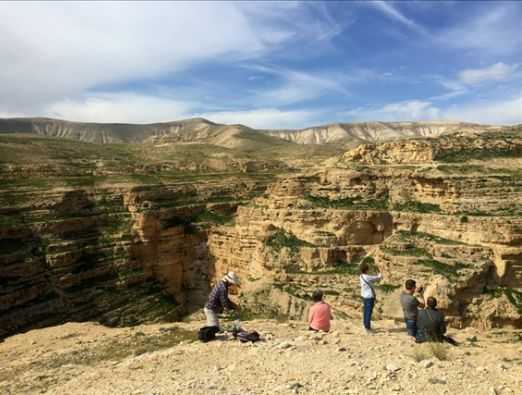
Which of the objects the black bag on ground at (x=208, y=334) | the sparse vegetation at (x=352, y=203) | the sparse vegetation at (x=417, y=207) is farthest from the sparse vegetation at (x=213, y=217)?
the black bag on ground at (x=208, y=334)

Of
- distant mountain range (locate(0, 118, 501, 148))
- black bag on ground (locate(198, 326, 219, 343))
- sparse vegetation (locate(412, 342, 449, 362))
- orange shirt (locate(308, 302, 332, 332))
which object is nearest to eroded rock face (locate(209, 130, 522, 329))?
orange shirt (locate(308, 302, 332, 332))

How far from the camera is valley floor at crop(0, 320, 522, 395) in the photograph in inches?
342

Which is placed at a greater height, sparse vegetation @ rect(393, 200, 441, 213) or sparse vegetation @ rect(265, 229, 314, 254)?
sparse vegetation @ rect(393, 200, 441, 213)

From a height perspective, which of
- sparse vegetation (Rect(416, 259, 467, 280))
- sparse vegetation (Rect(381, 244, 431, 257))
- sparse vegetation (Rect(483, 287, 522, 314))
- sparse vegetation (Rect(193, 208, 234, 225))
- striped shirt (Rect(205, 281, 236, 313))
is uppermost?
striped shirt (Rect(205, 281, 236, 313))

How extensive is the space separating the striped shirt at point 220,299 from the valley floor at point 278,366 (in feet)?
3.17

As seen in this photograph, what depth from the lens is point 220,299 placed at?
1142cm

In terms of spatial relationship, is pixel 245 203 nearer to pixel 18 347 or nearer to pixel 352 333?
pixel 18 347

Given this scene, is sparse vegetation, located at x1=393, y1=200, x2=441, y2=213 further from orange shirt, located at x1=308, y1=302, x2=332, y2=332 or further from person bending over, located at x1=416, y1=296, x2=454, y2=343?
orange shirt, located at x1=308, y1=302, x2=332, y2=332

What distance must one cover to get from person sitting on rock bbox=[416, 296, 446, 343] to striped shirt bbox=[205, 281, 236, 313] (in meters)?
4.86

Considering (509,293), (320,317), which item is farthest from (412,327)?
(509,293)

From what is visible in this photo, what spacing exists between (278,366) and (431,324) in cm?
433

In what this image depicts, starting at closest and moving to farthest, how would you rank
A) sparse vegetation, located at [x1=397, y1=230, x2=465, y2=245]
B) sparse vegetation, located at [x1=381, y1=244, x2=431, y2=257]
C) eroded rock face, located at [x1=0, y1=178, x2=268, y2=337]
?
sparse vegetation, located at [x1=381, y1=244, x2=431, y2=257]
sparse vegetation, located at [x1=397, y1=230, x2=465, y2=245]
eroded rock face, located at [x1=0, y1=178, x2=268, y2=337]

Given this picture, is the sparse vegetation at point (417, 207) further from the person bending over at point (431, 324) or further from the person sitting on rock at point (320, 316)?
the person sitting on rock at point (320, 316)

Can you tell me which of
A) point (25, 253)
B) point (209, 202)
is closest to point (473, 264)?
point (209, 202)
